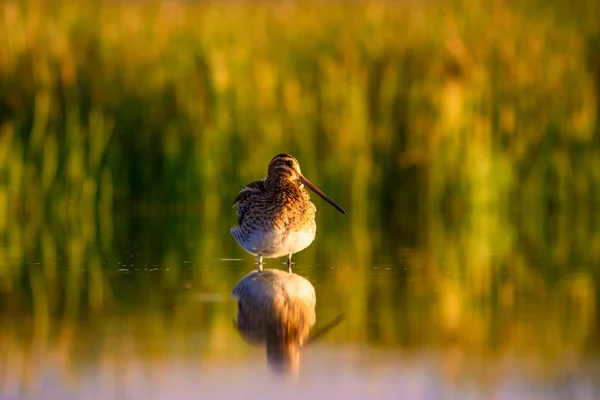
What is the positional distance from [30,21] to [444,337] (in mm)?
9378

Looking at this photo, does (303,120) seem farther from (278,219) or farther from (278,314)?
(278,314)

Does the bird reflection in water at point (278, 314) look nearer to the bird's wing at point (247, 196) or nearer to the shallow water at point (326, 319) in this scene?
the shallow water at point (326, 319)

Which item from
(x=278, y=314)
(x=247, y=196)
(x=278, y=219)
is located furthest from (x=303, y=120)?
(x=278, y=314)

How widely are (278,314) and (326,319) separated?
10.5 inches

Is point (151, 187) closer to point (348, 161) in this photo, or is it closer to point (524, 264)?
point (348, 161)

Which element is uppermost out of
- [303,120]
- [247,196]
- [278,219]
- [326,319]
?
[303,120]

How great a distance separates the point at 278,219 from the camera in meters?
8.37

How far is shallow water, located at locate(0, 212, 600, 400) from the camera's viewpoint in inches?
197

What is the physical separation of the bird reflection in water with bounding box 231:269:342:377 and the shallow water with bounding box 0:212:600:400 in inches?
2.7

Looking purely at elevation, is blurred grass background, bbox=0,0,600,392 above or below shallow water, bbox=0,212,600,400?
above

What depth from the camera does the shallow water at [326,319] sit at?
499 cm

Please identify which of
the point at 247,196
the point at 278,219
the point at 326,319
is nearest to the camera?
the point at 326,319

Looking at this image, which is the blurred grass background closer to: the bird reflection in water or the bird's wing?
the bird's wing

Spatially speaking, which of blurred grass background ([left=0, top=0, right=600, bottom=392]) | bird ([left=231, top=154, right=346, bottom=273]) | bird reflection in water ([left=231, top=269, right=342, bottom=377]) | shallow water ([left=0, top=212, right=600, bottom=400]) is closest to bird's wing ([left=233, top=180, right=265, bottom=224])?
bird ([left=231, top=154, right=346, bottom=273])
